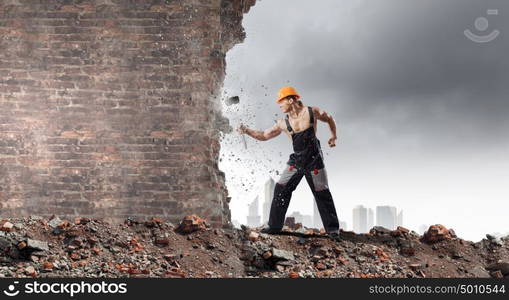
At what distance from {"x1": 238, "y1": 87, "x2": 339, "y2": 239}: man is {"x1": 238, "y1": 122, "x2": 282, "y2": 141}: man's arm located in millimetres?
52

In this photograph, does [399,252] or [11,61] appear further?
[11,61]

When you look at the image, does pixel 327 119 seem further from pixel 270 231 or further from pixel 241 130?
pixel 270 231

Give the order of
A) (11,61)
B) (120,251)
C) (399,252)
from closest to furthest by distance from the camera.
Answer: (120,251) → (399,252) → (11,61)

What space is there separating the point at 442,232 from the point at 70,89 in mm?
5341

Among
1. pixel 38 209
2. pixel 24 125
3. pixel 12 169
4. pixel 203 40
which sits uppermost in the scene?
pixel 203 40

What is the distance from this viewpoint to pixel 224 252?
7457 millimetres

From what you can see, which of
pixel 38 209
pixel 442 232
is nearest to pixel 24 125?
pixel 38 209

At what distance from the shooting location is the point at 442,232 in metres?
8.09

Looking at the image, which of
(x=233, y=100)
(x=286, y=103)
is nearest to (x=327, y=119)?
(x=286, y=103)

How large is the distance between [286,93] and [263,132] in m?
0.64

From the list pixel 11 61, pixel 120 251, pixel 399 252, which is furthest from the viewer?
pixel 11 61

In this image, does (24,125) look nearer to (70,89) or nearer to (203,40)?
(70,89)

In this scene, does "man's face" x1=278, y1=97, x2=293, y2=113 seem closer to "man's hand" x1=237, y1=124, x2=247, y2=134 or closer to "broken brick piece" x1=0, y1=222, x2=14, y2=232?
"man's hand" x1=237, y1=124, x2=247, y2=134

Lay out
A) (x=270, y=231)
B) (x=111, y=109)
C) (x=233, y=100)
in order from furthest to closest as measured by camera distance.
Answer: (x=233, y=100) < (x=111, y=109) < (x=270, y=231)
